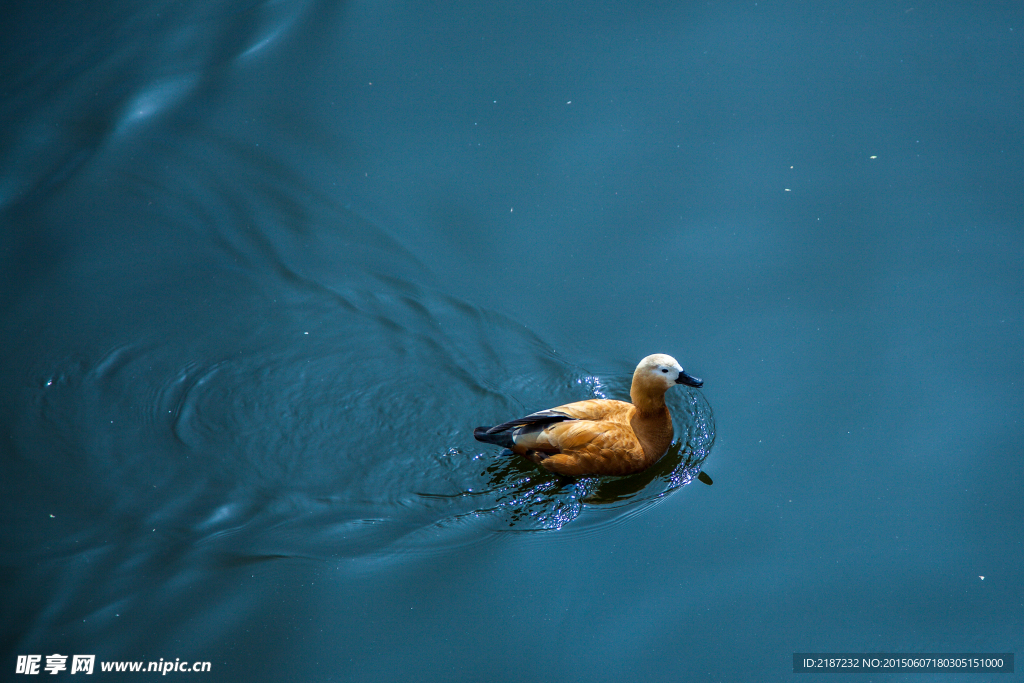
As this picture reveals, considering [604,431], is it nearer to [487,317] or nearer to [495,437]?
[495,437]

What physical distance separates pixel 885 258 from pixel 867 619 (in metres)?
2.87

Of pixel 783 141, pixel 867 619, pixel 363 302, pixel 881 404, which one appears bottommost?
pixel 867 619

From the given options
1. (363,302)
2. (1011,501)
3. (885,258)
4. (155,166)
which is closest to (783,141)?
(885,258)

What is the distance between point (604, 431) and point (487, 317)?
1.39 metres

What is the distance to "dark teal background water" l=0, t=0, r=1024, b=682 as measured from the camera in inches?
199

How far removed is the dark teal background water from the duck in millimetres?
216

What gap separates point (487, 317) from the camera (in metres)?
6.29

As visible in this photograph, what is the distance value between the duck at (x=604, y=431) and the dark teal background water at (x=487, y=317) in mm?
216

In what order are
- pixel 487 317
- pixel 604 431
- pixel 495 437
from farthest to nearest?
pixel 487 317, pixel 495 437, pixel 604 431

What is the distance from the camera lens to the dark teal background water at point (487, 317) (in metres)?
5.05

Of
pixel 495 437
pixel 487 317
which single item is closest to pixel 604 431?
pixel 495 437

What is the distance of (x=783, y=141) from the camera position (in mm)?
7121

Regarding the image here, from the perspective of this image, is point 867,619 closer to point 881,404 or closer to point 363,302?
point 881,404

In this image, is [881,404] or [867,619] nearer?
[867,619]
